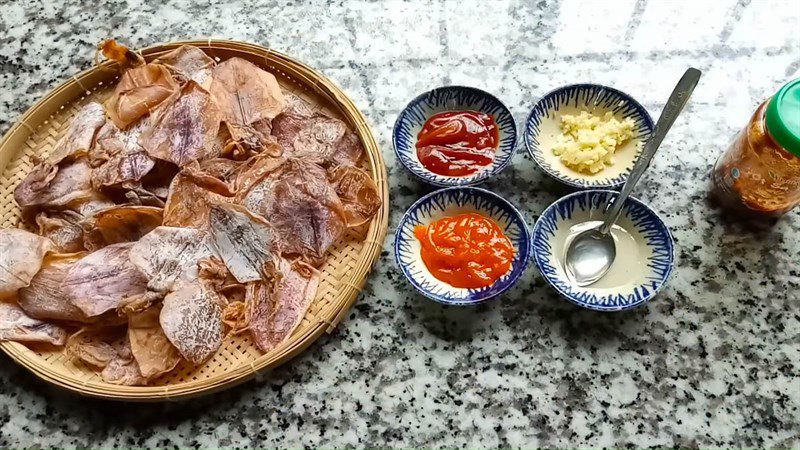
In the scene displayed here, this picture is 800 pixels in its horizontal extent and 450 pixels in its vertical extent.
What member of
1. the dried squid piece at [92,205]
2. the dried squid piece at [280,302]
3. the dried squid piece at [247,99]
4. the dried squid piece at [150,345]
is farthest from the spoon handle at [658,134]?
the dried squid piece at [92,205]

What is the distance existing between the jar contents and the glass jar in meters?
0.40

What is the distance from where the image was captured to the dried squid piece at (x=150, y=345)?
1051mm

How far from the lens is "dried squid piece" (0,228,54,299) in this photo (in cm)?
108

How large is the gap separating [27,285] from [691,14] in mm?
1405

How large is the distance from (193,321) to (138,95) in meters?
0.47

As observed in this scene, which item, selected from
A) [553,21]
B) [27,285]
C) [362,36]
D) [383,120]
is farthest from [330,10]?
[27,285]

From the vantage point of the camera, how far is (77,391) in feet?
3.44

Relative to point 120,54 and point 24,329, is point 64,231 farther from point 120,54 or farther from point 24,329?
point 120,54

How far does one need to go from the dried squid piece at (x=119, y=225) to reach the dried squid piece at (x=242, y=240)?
13 cm

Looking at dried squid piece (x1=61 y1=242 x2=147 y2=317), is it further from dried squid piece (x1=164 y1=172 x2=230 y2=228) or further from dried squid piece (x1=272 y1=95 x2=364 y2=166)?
dried squid piece (x1=272 y1=95 x2=364 y2=166)

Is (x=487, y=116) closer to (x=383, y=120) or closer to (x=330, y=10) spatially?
(x=383, y=120)

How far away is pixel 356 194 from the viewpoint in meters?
1.18

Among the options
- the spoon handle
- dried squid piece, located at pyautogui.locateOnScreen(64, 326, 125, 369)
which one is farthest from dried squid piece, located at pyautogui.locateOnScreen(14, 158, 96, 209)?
the spoon handle

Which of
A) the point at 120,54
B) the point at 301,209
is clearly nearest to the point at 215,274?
the point at 301,209
